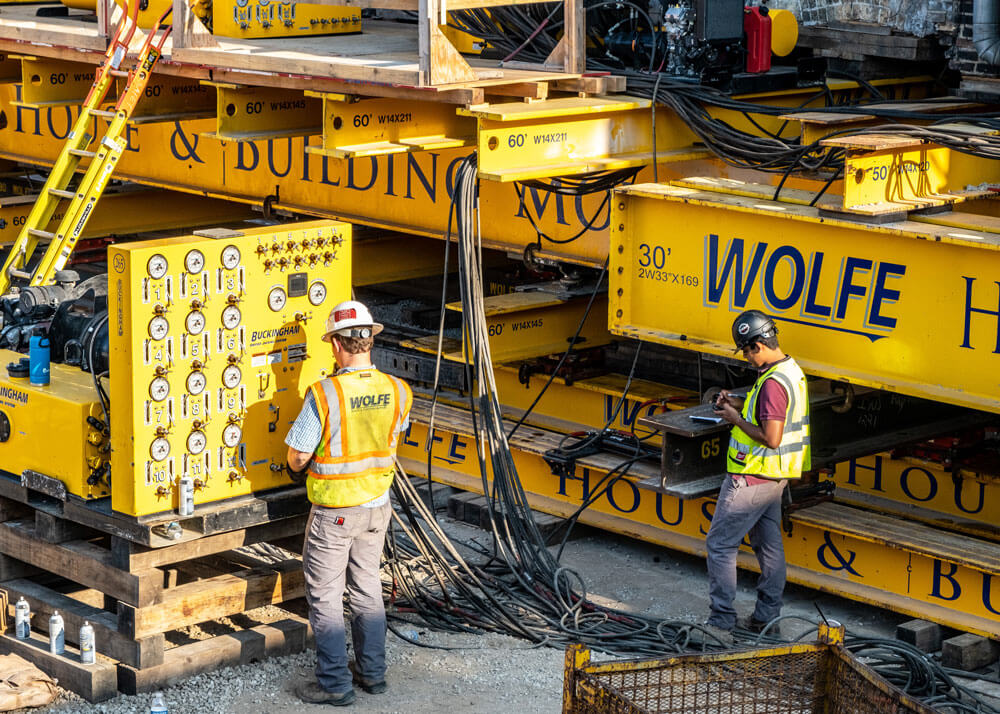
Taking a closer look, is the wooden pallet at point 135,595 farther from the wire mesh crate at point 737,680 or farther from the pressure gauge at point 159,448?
the wire mesh crate at point 737,680

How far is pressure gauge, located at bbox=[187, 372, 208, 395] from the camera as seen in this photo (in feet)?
19.4

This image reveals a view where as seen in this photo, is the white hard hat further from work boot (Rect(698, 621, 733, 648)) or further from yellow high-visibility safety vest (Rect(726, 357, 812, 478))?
work boot (Rect(698, 621, 733, 648))

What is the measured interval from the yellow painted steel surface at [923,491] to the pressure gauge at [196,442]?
322 centimetres

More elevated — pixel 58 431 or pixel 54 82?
pixel 54 82

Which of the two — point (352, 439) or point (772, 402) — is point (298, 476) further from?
point (772, 402)

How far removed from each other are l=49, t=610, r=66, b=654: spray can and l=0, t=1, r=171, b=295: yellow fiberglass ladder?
2176 millimetres

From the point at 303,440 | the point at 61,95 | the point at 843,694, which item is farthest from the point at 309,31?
the point at 843,694

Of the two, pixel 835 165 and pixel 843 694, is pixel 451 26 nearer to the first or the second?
pixel 835 165

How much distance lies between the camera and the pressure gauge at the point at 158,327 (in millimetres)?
5762

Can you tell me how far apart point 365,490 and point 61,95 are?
15.6ft

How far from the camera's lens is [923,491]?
7.46 m

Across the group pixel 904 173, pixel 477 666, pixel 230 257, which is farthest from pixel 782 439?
pixel 230 257

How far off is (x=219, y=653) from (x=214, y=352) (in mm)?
1242

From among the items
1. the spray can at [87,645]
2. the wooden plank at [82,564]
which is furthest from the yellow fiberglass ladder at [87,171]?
the spray can at [87,645]
